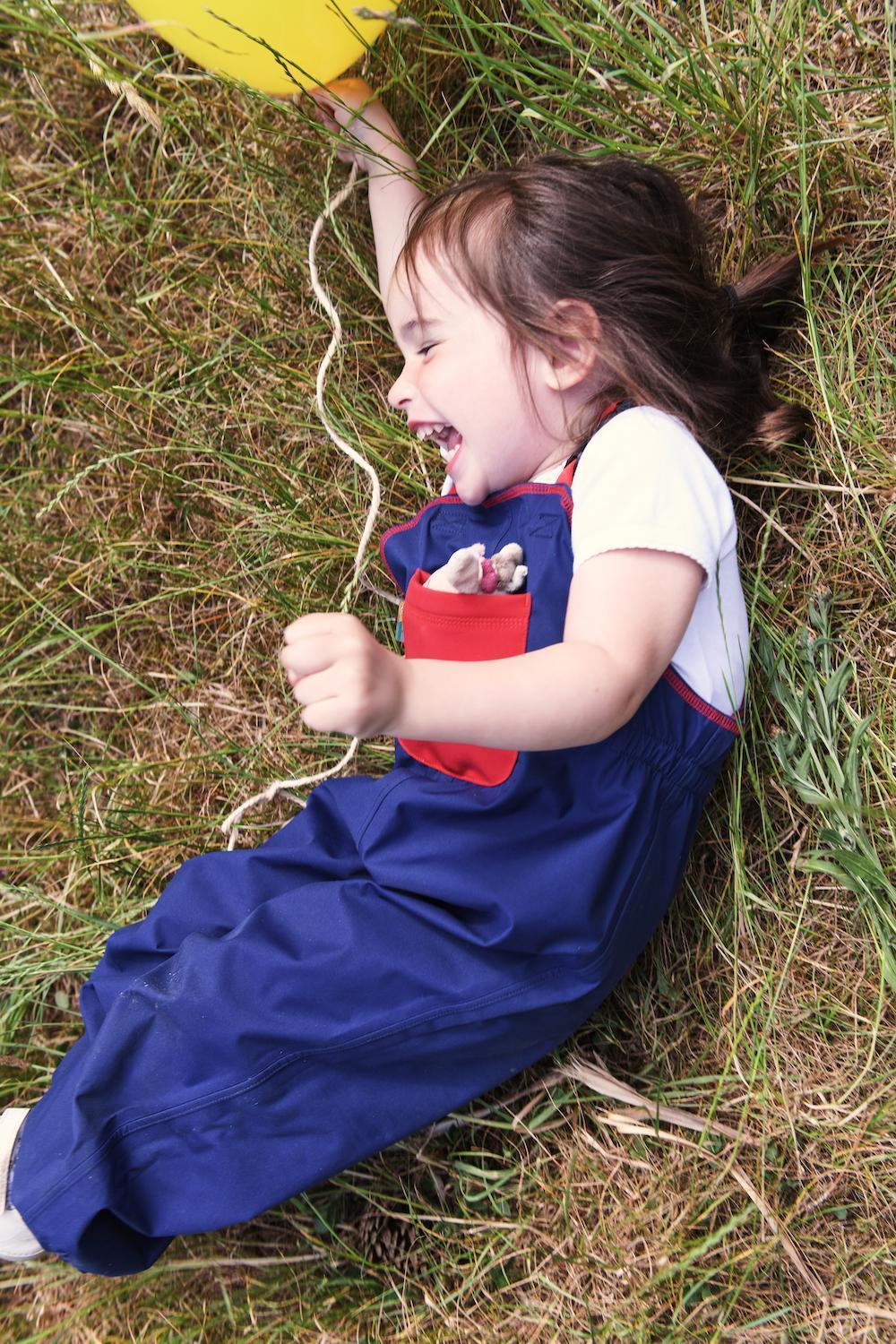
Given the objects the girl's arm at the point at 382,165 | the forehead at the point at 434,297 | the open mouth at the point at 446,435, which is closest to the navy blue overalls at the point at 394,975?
the open mouth at the point at 446,435

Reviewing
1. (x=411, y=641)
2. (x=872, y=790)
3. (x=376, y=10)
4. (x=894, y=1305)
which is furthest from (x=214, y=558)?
(x=894, y=1305)

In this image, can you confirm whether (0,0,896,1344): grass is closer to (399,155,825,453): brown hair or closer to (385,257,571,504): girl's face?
(399,155,825,453): brown hair

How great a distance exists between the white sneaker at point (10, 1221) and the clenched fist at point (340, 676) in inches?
35.1

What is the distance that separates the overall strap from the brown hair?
14mm

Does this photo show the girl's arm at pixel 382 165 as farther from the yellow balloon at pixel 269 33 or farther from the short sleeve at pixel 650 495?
the short sleeve at pixel 650 495

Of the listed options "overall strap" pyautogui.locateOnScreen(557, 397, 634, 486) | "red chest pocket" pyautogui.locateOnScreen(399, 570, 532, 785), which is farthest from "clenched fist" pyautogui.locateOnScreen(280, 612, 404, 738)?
"overall strap" pyautogui.locateOnScreen(557, 397, 634, 486)

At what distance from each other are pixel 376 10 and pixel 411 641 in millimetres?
883

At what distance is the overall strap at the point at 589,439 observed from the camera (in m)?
1.40

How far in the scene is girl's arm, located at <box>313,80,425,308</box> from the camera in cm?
170

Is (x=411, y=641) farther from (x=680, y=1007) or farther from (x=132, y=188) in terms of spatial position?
(x=132, y=188)

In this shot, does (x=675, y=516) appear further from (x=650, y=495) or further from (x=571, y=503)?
(x=571, y=503)

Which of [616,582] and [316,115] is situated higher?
[316,115]

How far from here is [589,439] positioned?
1414 mm

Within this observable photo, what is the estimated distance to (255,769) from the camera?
6.18 ft
